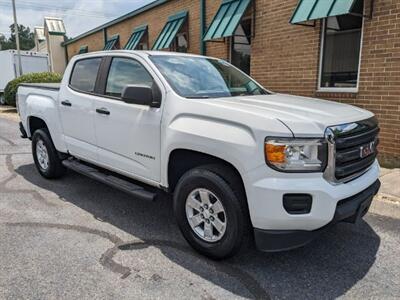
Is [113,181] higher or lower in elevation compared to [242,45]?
lower

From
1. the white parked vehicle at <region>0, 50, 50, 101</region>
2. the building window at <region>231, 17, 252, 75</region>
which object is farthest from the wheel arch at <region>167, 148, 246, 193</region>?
the white parked vehicle at <region>0, 50, 50, 101</region>

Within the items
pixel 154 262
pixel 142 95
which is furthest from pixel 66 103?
pixel 154 262

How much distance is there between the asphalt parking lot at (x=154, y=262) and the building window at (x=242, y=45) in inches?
246

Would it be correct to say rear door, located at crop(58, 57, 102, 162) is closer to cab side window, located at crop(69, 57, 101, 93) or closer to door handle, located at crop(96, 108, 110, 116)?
cab side window, located at crop(69, 57, 101, 93)

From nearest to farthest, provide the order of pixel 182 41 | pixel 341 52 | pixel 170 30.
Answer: pixel 341 52 → pixel 170 30 → pixel 182 41

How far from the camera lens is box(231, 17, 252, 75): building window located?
385 inches

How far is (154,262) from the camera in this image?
11.2 feet

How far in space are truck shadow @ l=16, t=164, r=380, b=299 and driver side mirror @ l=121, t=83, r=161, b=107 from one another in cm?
138

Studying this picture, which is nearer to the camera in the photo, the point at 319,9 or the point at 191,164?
the point at 191,164

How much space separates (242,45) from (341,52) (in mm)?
3261

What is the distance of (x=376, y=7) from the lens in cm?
654

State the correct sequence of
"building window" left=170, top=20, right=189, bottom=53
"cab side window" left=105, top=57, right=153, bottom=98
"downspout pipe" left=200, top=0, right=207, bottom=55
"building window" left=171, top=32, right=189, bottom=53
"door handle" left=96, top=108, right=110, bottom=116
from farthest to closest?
"building window" left=171, top=32, right=189, bottom=53 < "building window" left=170, top=20, right=189, bottom=53 < "downspout pipe" left=200, top=0, right=207, bottom=55 < "door handle" left=96, top=108, right=110, bottom=116 < "cab side window" left=105, top=57, right=153, bottom=98

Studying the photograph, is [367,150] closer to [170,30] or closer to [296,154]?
[296,154]

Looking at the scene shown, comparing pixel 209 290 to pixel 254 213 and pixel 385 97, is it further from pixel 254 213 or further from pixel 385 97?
pixel 385 97
